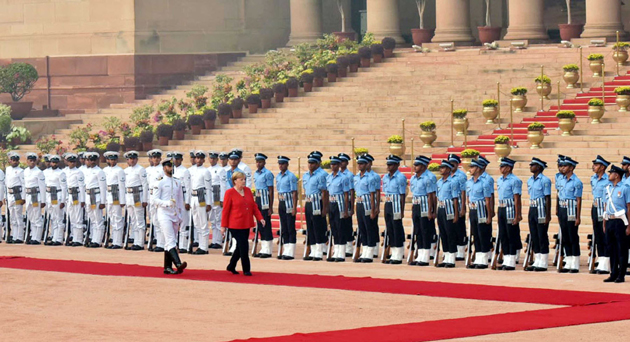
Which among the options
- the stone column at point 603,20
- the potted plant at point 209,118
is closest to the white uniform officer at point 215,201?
the potted plant at point 209,118

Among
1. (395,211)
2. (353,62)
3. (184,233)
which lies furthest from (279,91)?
(395,211)

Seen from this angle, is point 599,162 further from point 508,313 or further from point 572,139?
point 572,139

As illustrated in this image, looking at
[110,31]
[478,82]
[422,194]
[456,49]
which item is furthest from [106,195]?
[110,31]

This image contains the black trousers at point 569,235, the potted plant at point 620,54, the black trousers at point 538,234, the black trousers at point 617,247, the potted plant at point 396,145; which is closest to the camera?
the black trousers at point 617,247

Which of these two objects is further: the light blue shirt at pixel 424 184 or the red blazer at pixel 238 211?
the light blue shirt at pixel 424 184

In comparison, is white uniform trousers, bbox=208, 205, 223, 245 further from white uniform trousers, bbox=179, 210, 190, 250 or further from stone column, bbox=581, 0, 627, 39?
stone column, bbox=581, 0, 627, 39

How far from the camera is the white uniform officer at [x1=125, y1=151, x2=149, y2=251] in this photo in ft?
87.8

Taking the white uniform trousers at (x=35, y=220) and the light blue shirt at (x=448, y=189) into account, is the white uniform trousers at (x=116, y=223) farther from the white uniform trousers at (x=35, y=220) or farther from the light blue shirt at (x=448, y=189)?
the light blue shirt at (x=448, y=189)

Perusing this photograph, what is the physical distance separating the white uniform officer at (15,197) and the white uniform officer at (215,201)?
4.36 metres

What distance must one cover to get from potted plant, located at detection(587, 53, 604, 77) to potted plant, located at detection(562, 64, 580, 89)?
407 millimetres

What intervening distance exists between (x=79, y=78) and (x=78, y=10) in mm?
2223

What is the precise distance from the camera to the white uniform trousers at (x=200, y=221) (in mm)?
25766

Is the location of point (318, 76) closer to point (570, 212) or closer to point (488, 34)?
point (488, 34)

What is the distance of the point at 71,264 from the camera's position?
74.5 feet
